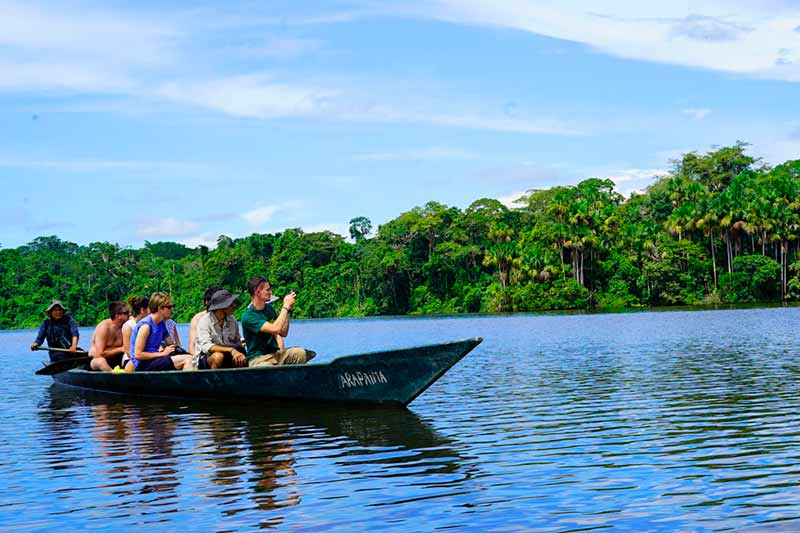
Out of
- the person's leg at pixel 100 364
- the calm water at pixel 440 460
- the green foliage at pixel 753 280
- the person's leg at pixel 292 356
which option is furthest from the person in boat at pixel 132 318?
the green foliage at pixel 753 280

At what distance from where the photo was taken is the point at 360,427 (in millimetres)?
12672

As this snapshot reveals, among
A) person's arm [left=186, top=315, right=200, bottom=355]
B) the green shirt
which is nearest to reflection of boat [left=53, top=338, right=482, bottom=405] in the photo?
the green shirt

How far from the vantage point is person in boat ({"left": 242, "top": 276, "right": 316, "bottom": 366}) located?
1373 cm

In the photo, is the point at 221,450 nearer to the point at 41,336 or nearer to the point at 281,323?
the point at 281,323

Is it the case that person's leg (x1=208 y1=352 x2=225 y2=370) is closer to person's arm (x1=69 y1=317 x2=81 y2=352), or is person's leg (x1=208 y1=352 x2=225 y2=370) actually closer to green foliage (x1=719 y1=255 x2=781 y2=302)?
person's arm (x1=69 y1=317 x2=81 y2=352)

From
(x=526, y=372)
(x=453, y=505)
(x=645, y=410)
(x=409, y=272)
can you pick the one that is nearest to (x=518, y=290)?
(x=409, y=272)

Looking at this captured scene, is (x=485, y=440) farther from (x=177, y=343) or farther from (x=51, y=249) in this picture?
(x=51, y=249)

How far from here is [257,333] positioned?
14430 millimetres

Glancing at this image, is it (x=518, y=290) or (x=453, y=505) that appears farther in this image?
(x=518, y=290)

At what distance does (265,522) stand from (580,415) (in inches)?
257

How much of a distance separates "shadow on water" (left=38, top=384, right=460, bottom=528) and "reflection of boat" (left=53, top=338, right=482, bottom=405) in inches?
10.0

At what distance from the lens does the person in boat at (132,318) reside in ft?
56.2

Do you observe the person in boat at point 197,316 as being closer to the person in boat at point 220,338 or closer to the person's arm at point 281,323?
the person in boat at point 220,338

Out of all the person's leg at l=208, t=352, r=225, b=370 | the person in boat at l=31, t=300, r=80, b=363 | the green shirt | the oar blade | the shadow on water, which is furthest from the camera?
the person in boat at l=31, t=300, r=80, b=363
